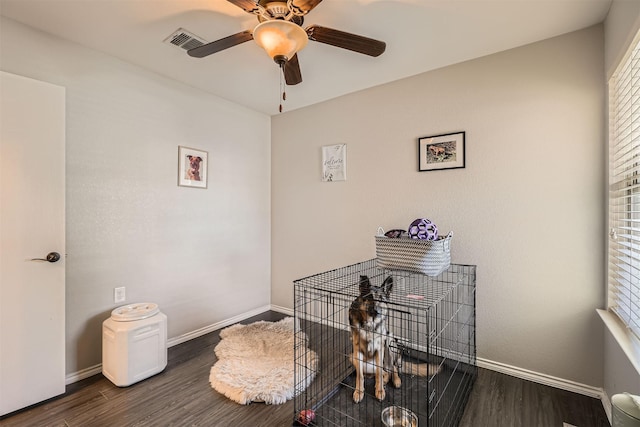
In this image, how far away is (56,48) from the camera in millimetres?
2057

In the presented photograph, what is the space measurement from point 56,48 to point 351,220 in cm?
267

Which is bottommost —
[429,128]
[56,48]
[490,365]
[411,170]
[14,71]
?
[490,365]

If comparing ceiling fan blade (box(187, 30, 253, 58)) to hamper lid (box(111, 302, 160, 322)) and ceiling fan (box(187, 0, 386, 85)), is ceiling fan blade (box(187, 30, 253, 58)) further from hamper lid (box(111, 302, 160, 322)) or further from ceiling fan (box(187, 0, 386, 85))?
hamper lid (box(111, 302, 160, 322))

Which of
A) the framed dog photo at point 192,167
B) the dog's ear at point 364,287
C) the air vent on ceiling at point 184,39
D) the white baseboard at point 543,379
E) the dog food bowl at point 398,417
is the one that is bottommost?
the white baseboard at point 543,379

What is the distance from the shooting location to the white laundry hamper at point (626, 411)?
960 mm

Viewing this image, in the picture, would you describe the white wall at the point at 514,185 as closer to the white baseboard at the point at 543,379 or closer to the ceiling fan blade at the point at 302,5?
the white baseboard at the point at 543,379

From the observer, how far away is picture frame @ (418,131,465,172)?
2375 mm

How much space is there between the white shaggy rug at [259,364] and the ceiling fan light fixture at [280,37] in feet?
4.93

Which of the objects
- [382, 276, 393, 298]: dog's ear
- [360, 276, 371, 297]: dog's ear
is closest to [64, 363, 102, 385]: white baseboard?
[360, 276, 371, 297]: dog's ear

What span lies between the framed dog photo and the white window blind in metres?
3.12

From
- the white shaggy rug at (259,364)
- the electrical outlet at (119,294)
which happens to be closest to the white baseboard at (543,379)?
the white shaggy rug at (259,364)

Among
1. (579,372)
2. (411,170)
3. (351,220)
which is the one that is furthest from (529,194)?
(351,220)

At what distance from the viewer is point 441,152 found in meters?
2.46

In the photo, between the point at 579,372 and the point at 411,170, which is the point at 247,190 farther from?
the point at 579,372
